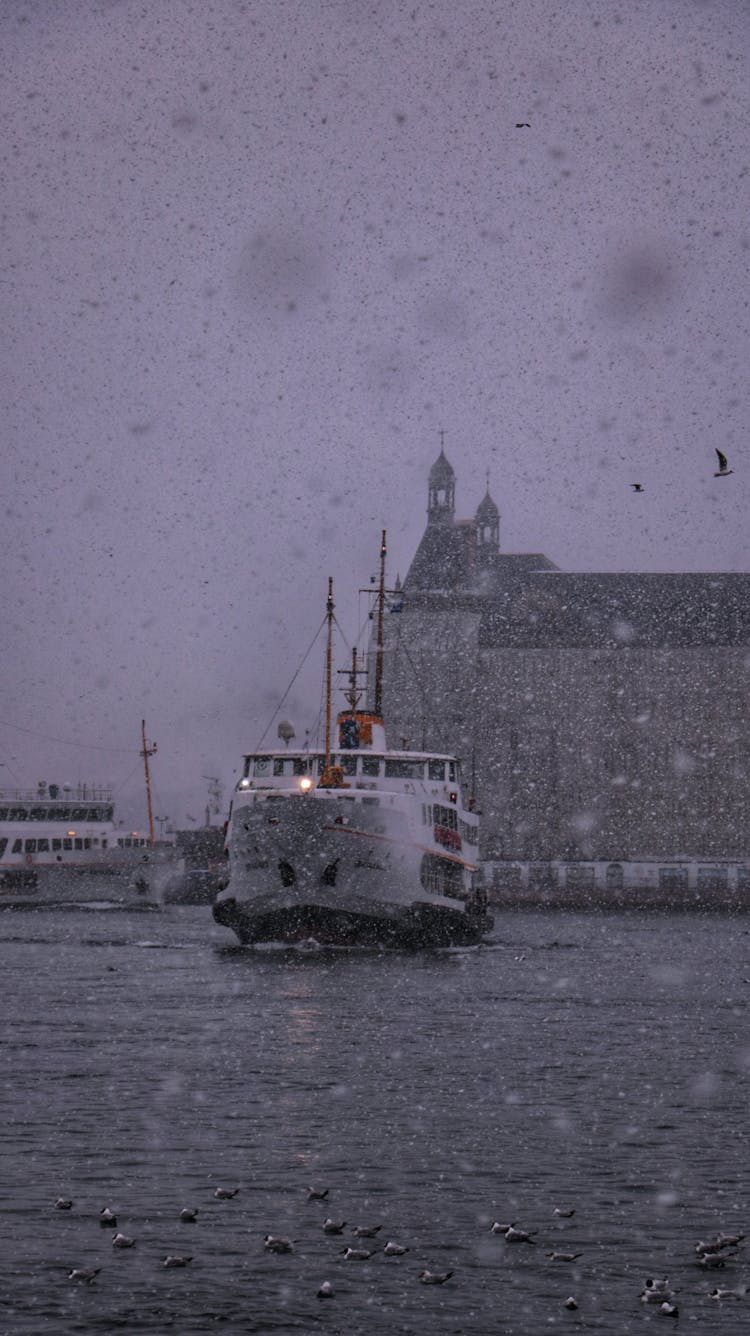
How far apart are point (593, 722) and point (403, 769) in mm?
63742

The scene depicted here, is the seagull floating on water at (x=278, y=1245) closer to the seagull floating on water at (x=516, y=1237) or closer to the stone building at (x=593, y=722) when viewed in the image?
the seagull floating on water at (x=516, y=1237)

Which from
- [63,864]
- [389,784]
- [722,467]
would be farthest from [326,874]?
[63,864]

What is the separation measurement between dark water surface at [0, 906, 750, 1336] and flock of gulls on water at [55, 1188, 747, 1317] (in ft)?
0.23

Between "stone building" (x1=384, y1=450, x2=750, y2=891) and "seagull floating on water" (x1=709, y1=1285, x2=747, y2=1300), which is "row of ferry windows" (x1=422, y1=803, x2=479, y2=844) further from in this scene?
"stone building" (x1=384, y1=450, x2=750, y2=891)

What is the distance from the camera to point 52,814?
288 ft

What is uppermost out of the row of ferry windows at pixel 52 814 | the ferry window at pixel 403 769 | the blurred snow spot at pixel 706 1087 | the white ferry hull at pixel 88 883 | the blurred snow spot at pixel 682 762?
the blurred snow spot at pixel 682 762

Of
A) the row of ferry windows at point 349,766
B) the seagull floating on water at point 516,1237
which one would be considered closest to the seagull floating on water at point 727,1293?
the seagull floating on water at point 516,1237

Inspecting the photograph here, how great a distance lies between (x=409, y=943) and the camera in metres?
44.1

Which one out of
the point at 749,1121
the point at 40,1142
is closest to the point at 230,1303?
the point at 40,1142

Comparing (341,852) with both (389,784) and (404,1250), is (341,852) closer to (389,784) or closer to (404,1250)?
(389,784)

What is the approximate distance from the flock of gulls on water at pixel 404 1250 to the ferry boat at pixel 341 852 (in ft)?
93.9

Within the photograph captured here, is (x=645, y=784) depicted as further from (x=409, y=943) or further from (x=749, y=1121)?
(x=749, y=1121)

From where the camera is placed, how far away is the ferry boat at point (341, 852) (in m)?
40.9

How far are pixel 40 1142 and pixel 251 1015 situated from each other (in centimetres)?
1202
